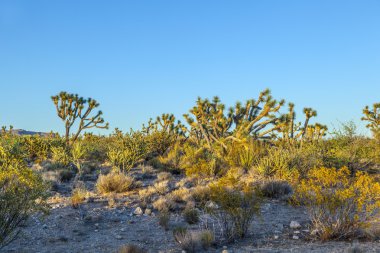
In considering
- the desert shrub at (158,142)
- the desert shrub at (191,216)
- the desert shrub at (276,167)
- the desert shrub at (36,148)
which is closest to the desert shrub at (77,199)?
the desert shrub at (191,216)

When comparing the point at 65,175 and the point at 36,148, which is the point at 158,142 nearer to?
the point at 36,148

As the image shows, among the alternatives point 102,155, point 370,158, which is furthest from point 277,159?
point 102,155

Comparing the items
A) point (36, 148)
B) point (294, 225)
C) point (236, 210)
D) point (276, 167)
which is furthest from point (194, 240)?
point (36, 148)

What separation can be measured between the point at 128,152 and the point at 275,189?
6809 millimetres

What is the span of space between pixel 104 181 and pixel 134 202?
1.60m

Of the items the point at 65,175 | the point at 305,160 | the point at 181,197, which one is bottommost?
the point at 181,197

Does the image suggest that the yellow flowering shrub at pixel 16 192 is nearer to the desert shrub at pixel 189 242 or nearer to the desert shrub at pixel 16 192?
the desert shrub at pixel 16 192

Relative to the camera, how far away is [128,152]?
15.7 metres

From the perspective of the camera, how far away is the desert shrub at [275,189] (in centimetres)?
1096

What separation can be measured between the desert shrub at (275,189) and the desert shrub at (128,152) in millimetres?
5537

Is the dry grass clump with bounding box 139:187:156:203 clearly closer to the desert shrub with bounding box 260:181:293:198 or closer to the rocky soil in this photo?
the rocky soil

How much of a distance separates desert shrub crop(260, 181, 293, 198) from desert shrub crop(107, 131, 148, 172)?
218 inches

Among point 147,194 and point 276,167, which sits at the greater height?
point 276,167

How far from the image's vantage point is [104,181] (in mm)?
11477
